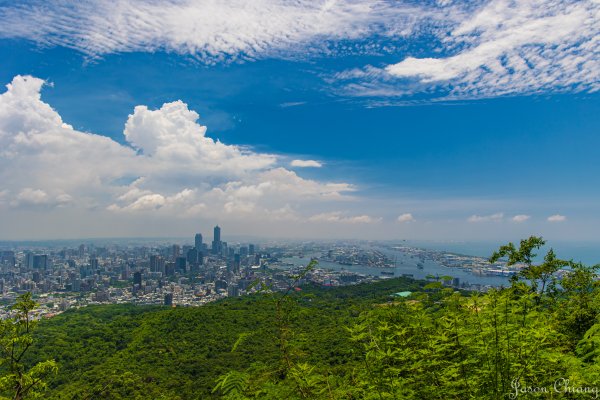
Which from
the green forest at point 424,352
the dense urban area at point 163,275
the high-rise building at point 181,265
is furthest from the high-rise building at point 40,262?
the green forest at point 424,352

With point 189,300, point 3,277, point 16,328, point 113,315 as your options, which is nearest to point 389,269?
point 189,300

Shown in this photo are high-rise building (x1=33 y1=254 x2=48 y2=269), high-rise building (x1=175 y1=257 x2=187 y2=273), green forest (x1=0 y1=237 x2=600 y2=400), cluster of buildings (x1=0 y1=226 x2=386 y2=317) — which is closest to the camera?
green forest (x1=0 y1=237 x2=600 y2=400)

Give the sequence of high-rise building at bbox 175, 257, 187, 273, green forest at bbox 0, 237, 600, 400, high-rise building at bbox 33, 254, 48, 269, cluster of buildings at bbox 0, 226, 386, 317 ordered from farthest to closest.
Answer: high-rise building at bbox 33, 254, 48, 269, high-rise building at bbox 175, 257, 187, 273, cluster of buildings at bbox 0, 226, 386, 317, green forest at bbox 0, 237, 600, 400

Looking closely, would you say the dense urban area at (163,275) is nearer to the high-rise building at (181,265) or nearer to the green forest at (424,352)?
the high-rise building at (181,265)

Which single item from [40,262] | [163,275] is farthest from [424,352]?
[40,262]

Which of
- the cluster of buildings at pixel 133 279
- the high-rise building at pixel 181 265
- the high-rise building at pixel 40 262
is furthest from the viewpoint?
the high-rise building at pixel 40 262

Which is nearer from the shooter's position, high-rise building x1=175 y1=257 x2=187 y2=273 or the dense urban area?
the dense urban area

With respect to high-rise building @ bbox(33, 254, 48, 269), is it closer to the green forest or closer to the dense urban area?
the dense urban area

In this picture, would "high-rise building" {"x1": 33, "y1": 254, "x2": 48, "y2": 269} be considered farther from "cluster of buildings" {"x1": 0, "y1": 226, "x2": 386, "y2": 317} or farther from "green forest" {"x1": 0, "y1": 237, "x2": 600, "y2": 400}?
"green forest" {"x1": 0, "y1": 237, "x2": 600, "y2": 400}

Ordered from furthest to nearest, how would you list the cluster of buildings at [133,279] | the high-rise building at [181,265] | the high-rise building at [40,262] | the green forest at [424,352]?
the high-rise building at [40,262] → the high-rise building at [181,265] → the cluster of buildings at [133,279] → the green forest at [424,352]

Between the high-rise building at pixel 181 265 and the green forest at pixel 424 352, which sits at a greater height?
the green forest at pixel 424 352

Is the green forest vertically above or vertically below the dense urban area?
above

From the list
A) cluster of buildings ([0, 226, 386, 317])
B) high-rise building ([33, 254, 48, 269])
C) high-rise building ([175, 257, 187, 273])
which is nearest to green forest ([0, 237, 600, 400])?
cluster of buildings ([0, 226, 386, 317])
